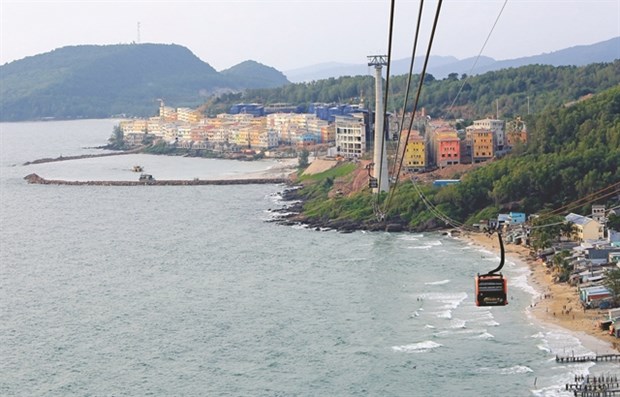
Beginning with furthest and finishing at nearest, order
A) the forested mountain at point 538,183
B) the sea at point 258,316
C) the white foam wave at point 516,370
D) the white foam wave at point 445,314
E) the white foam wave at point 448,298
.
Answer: the forested mountain at point 538,183 < the white foam wave at point 448,298 < the white foam wave at point 445,314 < the sea at point 258,316 < the white foam wave at point 516,370

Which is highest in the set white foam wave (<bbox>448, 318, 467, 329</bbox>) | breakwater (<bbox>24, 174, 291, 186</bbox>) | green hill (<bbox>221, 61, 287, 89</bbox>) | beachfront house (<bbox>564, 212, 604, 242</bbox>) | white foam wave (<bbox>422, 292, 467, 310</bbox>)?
green hill (<bbox>221, 61, 287, 89</bbox>)

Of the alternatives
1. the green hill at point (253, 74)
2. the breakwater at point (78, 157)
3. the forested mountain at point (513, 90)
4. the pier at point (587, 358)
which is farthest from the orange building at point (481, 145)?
the green hill at point (253, 74)

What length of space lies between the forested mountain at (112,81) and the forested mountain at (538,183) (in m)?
53.6

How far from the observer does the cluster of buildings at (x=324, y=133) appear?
2372 cm

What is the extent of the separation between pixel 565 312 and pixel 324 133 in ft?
86.6

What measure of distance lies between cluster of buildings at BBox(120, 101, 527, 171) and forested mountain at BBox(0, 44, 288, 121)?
2657 centimetres

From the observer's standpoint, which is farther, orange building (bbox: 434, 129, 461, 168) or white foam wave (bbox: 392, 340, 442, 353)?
orange building (bbox: 434, 129, 461, 168)

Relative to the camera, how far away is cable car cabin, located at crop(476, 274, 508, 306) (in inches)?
225

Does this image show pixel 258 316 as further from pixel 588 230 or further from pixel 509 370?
pixel 588 230

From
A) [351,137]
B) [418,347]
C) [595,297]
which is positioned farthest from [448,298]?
[351,137]

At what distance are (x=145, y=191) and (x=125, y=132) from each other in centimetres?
1925

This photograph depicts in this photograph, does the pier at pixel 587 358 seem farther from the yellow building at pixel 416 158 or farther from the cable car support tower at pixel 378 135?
the yellow building at pixel 416 158

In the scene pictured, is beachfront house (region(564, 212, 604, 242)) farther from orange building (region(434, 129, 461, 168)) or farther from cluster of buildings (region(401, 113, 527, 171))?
orange building (region(434, 129, 461, 168))

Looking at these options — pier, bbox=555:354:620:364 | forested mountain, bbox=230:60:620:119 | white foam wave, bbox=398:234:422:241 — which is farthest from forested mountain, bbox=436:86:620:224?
forested mountain, bbox=230:60:620:119
